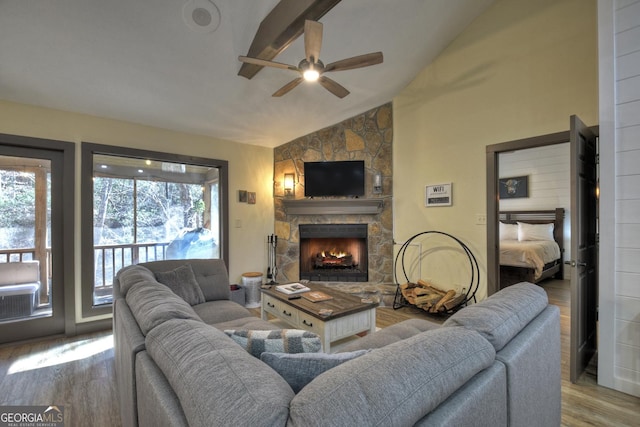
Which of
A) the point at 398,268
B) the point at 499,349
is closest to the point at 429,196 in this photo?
the point at 398,268

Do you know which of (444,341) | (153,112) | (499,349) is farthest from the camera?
(153,112)

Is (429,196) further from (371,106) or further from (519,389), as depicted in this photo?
(519,389)

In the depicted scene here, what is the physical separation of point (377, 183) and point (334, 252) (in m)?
1.36

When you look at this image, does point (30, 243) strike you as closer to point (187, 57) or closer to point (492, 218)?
point (187, 57)

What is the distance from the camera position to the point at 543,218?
5711 millimetres

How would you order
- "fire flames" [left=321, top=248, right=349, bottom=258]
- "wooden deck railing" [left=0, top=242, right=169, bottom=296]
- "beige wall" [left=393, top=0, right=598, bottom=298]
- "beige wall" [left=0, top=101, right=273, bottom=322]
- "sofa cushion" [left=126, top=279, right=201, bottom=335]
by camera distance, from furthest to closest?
"fire flames" [left=321, top=248, right=349, bottom=258] < "wooden deck railing" [left=0, top=242, right=169, bottom=296] < "beige wall" [left=0, top=101, right=273, bottom=322] < "beige wall" [left=393, top=0, right=598, bottom=298] < "sofa cushion" [left=126, top=279, right=201, bottom=335]

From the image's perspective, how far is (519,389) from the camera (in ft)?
3.73

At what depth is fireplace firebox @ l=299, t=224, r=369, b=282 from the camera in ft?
14.6

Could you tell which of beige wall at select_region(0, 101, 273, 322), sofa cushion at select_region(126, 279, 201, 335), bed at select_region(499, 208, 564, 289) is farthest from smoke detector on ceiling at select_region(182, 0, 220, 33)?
bed at select_region(499, 208, 564, 289)

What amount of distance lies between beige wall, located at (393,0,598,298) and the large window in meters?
2.69

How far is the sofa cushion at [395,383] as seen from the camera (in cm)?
63

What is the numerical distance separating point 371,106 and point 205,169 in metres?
2.57

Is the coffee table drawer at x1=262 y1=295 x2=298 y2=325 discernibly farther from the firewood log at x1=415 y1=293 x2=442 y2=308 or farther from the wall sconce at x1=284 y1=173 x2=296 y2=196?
the wall sconce at x1=284 y1=173 x2=296 y2=196

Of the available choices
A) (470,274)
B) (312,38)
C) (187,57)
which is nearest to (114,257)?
(187,57)
